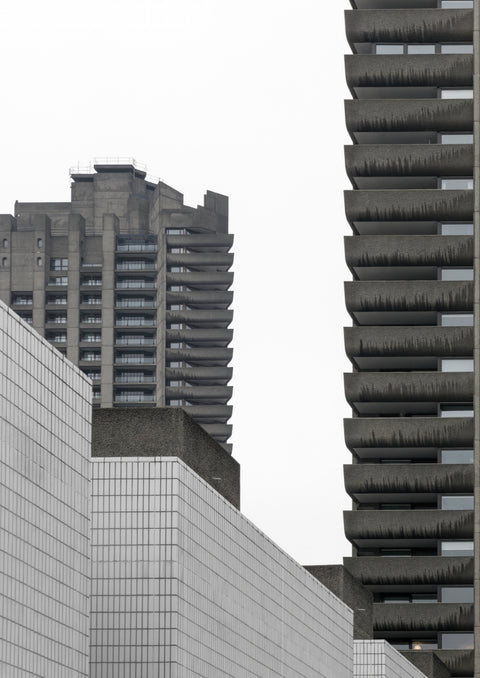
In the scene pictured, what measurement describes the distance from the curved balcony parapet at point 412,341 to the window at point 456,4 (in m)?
34.3

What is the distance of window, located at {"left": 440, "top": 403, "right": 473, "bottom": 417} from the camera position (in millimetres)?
168875

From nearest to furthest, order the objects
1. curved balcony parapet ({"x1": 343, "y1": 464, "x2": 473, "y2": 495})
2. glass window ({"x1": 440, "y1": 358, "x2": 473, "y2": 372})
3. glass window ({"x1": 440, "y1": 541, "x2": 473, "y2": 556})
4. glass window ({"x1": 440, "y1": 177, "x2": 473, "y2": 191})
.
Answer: glass window ({"x1": 440, "y1": 541, "x2": 473, "y2": 556}) → curved balcony parapet ({"x1": 343, "y1": 464, "x2": 473, "y2": 495}) → glass window ({"x1": 440, "y1": 358, "x2": 473, "y2": 372}) → glass window ({"x1": 440, "y1": 177, "x2": 473, "y2": 191})

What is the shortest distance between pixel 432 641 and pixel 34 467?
388 ft

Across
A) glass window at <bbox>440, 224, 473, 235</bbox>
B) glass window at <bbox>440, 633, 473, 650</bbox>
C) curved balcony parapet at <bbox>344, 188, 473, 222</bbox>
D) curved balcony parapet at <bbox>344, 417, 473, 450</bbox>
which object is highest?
curved balcony parapet at <bbox>344, 188, 473, 222</bbox>

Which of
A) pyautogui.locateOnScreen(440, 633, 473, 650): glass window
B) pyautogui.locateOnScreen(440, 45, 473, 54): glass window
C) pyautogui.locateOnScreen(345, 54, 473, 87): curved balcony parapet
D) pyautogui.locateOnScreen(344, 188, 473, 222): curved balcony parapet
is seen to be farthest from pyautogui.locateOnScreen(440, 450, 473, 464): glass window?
pyautogui.locateOnScreen(440, 45, 473, 54): glass window

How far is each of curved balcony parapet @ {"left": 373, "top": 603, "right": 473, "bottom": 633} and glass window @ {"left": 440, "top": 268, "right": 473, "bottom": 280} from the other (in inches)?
1183

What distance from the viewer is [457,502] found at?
167 meters

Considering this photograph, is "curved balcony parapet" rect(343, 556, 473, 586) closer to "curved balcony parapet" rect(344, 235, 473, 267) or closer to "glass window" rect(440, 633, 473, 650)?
"glass window" rect(440, 633, 473, 650)

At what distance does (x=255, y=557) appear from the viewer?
2923 inches

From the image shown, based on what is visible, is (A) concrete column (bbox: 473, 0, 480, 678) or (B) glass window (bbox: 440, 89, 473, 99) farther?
(B) glass window (bbox: 440, 89, 473, 99)

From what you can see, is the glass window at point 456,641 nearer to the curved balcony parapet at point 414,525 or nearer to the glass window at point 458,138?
the curved balcony parapet at point 414,525

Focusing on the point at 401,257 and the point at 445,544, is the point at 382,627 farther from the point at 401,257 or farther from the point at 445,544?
the point at 401,257

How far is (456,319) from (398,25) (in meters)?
28.6

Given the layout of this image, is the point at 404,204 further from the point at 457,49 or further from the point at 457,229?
the point at 457,49
